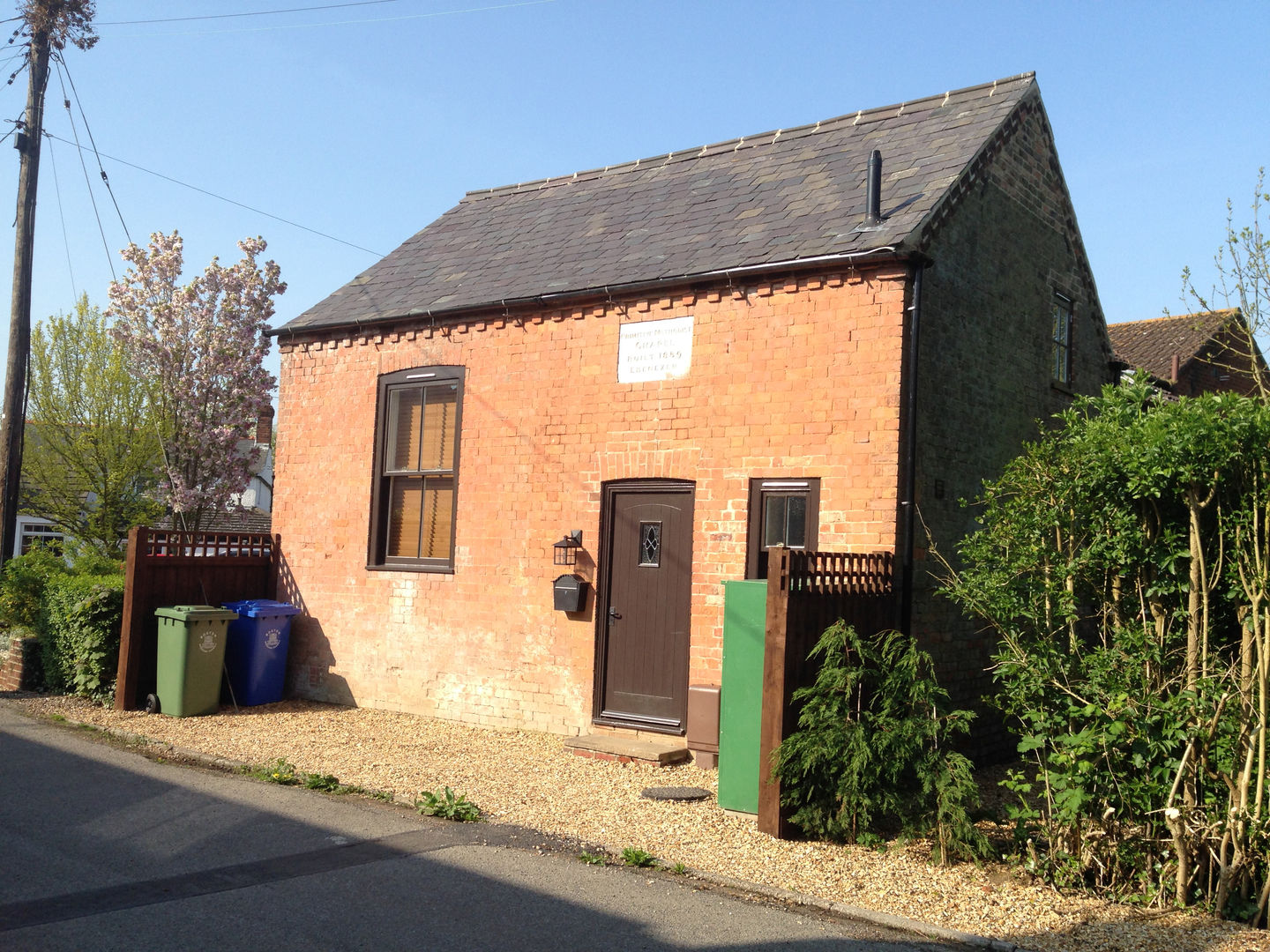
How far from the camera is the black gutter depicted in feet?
29.6

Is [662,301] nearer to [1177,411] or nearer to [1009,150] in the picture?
[1009,150]

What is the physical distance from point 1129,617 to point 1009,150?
6409mm

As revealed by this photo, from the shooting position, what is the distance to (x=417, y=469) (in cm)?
1223

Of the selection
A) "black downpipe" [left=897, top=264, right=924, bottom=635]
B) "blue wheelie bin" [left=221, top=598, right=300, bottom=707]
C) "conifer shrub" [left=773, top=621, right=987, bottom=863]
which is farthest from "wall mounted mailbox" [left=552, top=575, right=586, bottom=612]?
"blue wheelie bin" [left=221, top=598, right=300, bottom=707]

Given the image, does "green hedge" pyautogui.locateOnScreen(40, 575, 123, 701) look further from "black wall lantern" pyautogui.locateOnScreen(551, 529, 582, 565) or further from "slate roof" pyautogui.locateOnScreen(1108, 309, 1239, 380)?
"slate roof" pyautogui.locateOnScreen(1108, 309, 1239, 380)

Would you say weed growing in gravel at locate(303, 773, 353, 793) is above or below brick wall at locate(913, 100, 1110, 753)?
below

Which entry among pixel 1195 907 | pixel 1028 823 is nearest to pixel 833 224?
pixel 1028 823

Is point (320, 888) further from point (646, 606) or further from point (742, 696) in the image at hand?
point (646, 606)

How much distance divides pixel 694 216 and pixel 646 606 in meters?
4.30

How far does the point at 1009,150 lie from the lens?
35.7 feet

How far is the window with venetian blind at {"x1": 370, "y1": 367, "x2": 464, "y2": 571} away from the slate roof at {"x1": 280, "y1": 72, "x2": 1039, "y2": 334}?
90 cm

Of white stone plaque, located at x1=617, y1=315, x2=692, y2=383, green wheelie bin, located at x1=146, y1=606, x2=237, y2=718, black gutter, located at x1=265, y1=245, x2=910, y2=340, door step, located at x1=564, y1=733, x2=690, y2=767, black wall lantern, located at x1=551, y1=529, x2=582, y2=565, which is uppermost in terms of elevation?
black gutter, located at x1=265, y1=245, x2=910, y2=340

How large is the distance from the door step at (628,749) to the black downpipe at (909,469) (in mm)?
2327

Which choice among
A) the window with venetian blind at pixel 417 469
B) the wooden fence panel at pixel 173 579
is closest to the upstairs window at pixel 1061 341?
the window with venetian blind at pixel 417 469
